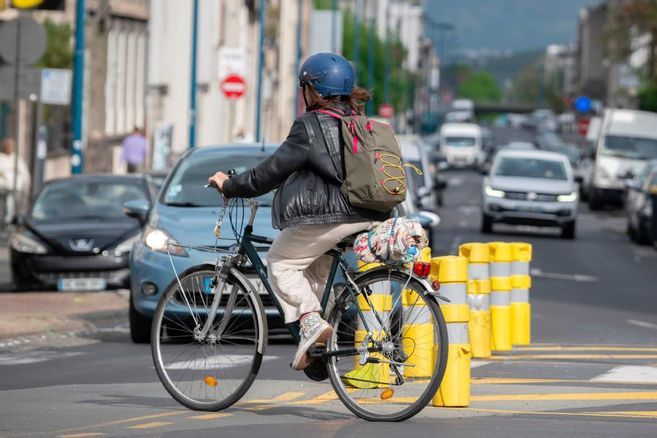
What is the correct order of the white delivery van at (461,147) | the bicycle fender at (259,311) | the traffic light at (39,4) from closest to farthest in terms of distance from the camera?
the bicycle fender at (259,311)
the traffic light at (39,4)
the white delivery van at (461,147)

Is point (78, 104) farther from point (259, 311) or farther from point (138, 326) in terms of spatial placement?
point (259, 311)

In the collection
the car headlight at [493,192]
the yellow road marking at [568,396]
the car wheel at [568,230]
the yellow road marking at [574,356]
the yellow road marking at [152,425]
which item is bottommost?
the car wheel at [568,230]

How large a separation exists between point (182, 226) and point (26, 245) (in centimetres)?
678

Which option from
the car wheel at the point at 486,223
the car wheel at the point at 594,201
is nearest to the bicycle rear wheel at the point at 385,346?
the car wheel at the point at 486,223

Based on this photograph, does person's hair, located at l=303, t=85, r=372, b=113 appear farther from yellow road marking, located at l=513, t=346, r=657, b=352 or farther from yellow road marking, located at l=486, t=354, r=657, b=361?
yellow road marking, located at l=513, t=346, r=657, b=352

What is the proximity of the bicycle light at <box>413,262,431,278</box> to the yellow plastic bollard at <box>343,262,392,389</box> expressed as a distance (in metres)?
0.19

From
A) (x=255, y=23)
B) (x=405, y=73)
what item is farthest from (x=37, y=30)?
(x=405, y=73)

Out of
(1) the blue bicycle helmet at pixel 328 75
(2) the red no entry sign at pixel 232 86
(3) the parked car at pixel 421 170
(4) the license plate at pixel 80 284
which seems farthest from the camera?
(2) the red no entry sign at pixel 232 86

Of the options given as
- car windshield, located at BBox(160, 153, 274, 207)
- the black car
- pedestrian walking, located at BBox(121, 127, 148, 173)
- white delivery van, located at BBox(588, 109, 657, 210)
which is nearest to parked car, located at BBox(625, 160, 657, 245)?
pedestrian walking, located at BBox(121, 127, 148, 173)

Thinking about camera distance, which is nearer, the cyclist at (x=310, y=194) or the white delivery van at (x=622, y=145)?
the cyclist at (x=310, y=194)

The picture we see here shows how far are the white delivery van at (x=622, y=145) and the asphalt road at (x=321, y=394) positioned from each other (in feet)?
115

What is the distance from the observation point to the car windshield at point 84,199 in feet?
69.8

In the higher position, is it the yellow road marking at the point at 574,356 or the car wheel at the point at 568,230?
the yellow road marking at the point at 574,356

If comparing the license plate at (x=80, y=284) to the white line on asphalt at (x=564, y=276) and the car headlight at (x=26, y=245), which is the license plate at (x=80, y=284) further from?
the white line on asphalt at (x=564, y=276)
